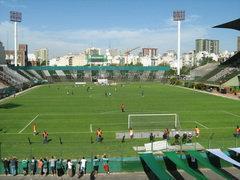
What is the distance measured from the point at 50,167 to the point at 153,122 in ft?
55.4

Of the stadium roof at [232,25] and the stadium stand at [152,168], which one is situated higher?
the stadium roof at [232,25]

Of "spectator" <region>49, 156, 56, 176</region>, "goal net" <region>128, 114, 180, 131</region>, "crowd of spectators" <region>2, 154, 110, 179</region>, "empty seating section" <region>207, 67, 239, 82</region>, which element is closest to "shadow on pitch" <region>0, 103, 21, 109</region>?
"goal net" <region>128, 114, 180, 131</region>

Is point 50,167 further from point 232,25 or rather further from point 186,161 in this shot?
point 232,25

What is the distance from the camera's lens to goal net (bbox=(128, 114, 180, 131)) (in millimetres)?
37209

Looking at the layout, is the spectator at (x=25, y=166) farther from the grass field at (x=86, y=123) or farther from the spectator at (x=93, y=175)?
the grass field at (x=86, y=123)

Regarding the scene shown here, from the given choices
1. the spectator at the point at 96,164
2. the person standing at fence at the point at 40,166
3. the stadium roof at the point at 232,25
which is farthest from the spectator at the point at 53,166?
the stadium roof at the point at 232,25

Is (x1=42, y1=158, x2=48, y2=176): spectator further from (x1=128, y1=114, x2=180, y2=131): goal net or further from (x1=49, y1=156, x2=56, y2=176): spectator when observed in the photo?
(x1=128, y1=114, x2=180, y2=131): goal net

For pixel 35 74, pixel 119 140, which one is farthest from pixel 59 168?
pixel 35 74

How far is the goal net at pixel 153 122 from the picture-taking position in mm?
37209

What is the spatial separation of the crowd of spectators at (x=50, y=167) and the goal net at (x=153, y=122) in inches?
542

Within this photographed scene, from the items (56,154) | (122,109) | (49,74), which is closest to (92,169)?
(56,154)

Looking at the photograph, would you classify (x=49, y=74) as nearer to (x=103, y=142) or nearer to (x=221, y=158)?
(x=103, y=142)

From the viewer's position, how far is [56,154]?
2720 centimetres

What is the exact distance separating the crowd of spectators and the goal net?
13773 millimetres
